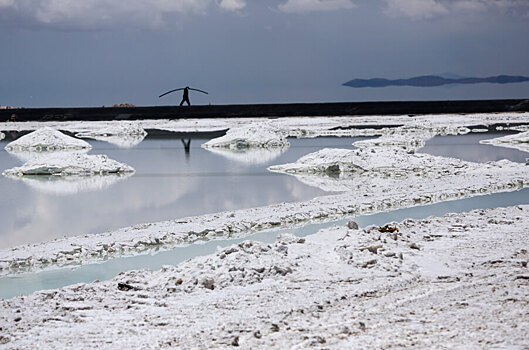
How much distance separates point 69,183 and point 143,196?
1476 mm

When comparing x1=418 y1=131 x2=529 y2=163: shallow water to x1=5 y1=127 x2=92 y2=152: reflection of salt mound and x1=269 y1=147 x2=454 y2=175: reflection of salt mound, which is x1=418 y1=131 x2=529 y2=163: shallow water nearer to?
x1=269 y1=147 x2=454 y2=175: reflection of salt mound

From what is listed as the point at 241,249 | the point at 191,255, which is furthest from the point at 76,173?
the point at 241,249

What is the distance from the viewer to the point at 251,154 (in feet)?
36.6

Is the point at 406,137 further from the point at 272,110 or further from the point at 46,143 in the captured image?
the point at 272,110

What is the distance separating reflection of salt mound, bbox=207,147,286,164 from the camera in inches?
401

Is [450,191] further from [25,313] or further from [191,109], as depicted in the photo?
[191,109]

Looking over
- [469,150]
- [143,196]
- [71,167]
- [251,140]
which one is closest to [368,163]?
[143,196]

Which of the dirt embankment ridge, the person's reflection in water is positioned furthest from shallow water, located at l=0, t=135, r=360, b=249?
the dirt embankment ridge

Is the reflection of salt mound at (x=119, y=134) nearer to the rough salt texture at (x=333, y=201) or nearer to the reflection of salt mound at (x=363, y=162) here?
the reflection of salt mound at (x=363, y=162)

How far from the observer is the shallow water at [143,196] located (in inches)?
211

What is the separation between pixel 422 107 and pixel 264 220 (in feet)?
62.0

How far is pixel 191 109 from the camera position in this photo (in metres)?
24.0

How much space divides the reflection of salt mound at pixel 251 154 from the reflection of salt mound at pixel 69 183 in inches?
83.0

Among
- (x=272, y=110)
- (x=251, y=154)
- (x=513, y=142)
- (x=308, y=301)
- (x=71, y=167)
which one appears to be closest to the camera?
(x=308, y=301)
